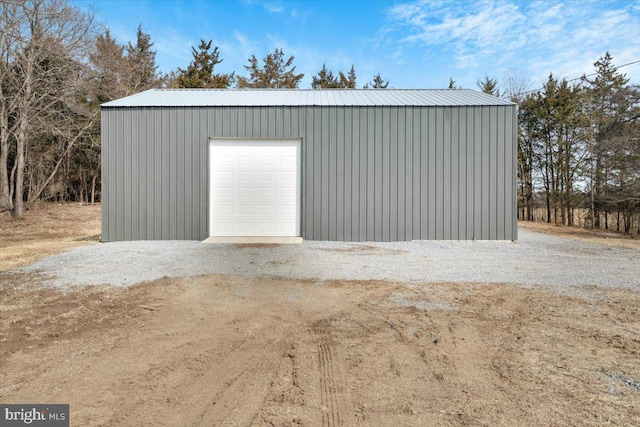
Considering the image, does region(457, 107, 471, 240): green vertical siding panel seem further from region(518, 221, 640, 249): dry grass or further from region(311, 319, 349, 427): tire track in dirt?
region(311, 319, 349, 427): tire track in dirt

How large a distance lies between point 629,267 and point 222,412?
6163 millimetres

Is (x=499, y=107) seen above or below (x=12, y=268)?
above

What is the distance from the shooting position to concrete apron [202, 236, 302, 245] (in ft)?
23.4

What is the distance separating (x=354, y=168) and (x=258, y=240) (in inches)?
105

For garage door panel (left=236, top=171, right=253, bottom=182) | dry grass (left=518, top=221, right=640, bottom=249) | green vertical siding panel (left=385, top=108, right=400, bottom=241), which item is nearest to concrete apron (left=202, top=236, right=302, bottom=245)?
garage door panel (left=236, top=171, right=253, bottom=182)

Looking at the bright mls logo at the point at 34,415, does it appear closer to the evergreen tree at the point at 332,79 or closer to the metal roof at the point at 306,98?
the metal roof at the point at 306,98

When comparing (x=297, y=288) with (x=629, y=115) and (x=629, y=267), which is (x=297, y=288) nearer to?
(x=629, y=267)

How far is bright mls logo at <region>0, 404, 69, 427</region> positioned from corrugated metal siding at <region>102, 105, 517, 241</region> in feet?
19.5

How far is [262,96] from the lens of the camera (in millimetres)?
8766

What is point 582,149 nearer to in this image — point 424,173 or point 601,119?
point 601,119

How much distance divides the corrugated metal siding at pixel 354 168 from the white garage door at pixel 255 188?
0.22m

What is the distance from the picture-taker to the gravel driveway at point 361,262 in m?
4.42

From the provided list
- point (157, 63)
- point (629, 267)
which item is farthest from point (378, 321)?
point (157, 63)

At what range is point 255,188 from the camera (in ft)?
25.3
